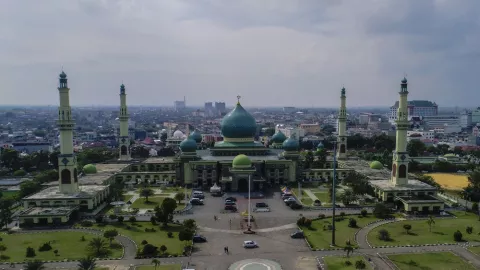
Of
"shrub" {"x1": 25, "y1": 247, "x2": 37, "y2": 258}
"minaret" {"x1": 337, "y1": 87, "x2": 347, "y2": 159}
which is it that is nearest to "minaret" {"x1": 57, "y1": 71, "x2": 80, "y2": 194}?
"shrub" {"x1": 25, "y1": 247, "x2": 37, "y2": 258}

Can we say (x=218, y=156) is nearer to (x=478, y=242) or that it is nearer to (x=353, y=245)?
(x=353, y=245)

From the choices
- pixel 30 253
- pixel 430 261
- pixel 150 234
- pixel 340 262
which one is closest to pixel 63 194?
pixel 150 234

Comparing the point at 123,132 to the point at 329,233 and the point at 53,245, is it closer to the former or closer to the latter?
the point at 53,245

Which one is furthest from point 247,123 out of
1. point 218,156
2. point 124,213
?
point 124,213

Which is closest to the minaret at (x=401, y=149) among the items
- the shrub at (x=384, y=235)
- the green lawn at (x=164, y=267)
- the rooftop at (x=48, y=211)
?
the shrub at (x=384, y=235)

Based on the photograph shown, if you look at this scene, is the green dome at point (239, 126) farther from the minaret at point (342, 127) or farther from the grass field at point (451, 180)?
the grass field at point (451, 180)

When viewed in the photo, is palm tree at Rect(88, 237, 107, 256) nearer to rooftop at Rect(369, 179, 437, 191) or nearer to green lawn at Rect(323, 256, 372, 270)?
green lawn at Rect(323, 256, 372, 270)

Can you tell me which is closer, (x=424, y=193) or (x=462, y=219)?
(x=462, y=219)
